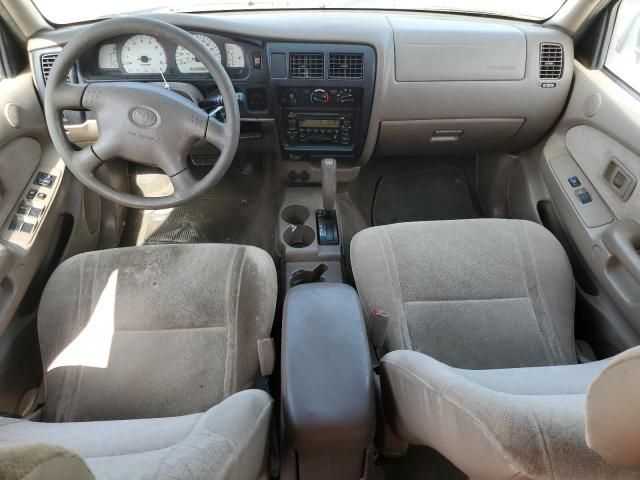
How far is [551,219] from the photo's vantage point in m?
1.81

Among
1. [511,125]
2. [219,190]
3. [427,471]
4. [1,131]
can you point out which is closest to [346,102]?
[511,125]

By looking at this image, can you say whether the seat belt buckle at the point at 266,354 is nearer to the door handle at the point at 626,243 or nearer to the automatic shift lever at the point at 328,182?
the automatic shift lever at the point at 328,182

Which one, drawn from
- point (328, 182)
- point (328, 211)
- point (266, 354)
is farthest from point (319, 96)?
point (266, 354)

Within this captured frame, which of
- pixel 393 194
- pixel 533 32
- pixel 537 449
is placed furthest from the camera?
pixel 393 194

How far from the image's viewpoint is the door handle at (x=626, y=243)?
53.4 inches

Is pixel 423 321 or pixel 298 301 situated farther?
pixel 423 321

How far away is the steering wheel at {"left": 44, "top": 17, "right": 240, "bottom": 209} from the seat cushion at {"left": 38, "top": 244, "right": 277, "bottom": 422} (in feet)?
0.71

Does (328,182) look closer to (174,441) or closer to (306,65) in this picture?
(306,65)

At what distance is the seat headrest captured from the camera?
0.47m

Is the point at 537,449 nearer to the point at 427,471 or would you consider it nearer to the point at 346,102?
the point at 427,471

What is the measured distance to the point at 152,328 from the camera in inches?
50.1

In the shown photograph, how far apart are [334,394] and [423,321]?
0.48 meters

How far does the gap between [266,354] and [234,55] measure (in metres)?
1.02

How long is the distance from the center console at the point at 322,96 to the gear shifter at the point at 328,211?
0.10 metres
